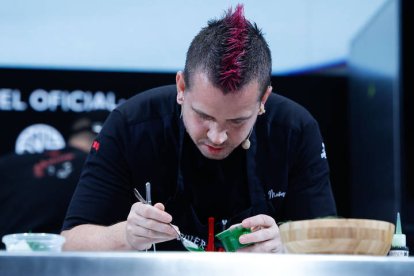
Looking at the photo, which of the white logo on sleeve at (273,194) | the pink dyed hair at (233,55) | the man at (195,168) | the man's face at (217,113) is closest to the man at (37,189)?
the man at (195,168)

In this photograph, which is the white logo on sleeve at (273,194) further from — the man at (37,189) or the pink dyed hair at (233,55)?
the man at (37,189)

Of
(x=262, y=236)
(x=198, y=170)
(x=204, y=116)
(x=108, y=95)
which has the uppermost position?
(x=108, y=95)

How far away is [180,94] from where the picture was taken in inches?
70.2

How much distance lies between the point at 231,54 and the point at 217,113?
13 cm

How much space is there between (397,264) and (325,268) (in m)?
0.09

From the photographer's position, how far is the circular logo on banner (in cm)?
312

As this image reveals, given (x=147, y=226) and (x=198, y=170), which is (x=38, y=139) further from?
(x=147, y=226)

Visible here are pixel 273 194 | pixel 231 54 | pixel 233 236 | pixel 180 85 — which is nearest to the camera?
pixel 233 236

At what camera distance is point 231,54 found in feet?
5.35

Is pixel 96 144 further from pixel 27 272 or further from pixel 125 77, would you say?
pixel 125 77

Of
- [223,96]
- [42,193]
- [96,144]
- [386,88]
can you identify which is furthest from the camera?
[386,88]

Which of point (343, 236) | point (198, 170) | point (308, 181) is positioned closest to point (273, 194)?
point (308, 181)

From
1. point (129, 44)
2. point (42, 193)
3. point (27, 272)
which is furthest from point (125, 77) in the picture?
point (27, 272)

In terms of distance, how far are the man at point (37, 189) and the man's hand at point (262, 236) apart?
1235 millimetres
